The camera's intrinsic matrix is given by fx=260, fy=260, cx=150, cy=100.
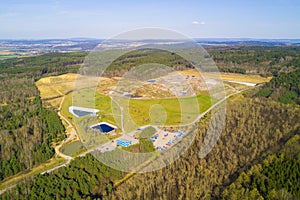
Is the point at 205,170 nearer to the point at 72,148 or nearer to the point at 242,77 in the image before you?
the point at 72,148

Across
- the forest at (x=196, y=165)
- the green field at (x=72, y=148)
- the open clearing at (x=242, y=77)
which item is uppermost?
the open clearing at (x=242, y=77)

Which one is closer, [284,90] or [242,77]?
[284,90]

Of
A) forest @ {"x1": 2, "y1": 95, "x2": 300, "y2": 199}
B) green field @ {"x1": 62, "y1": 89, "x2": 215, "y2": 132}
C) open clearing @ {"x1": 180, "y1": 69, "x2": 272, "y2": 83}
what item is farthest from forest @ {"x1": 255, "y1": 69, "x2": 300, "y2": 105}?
open clearing @ {"x1": 180, "y1": 69, "x2": 272, "y2": 83}

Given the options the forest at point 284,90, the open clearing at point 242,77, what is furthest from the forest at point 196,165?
the open clearing at point 242,77

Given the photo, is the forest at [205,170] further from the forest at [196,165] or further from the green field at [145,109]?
the green field at [145,109]

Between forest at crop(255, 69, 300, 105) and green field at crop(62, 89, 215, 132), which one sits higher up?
forest at crop(255, 69, 300, 105)

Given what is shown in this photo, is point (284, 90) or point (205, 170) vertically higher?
point (284, 90)

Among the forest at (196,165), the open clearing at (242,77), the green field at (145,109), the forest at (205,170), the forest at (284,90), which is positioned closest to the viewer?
the forest at (196,165)

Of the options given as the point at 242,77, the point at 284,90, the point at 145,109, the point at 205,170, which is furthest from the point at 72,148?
the point at 242,77

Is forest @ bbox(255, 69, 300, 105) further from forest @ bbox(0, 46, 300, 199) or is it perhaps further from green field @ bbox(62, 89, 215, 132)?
green field @ bbox(62, 89, 215, 132)

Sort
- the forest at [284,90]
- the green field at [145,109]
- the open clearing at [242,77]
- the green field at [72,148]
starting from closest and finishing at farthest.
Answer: the green field at [72,148], the green field at [145,109], the forest at [284,90], the open clearing at [242,77]

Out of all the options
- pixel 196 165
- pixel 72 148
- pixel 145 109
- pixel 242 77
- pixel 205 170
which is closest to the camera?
pixel 205 170

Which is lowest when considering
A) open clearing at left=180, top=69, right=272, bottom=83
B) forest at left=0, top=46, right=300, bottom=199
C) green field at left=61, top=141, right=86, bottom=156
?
green field at left=61, top=141, right=86, bottom=156
